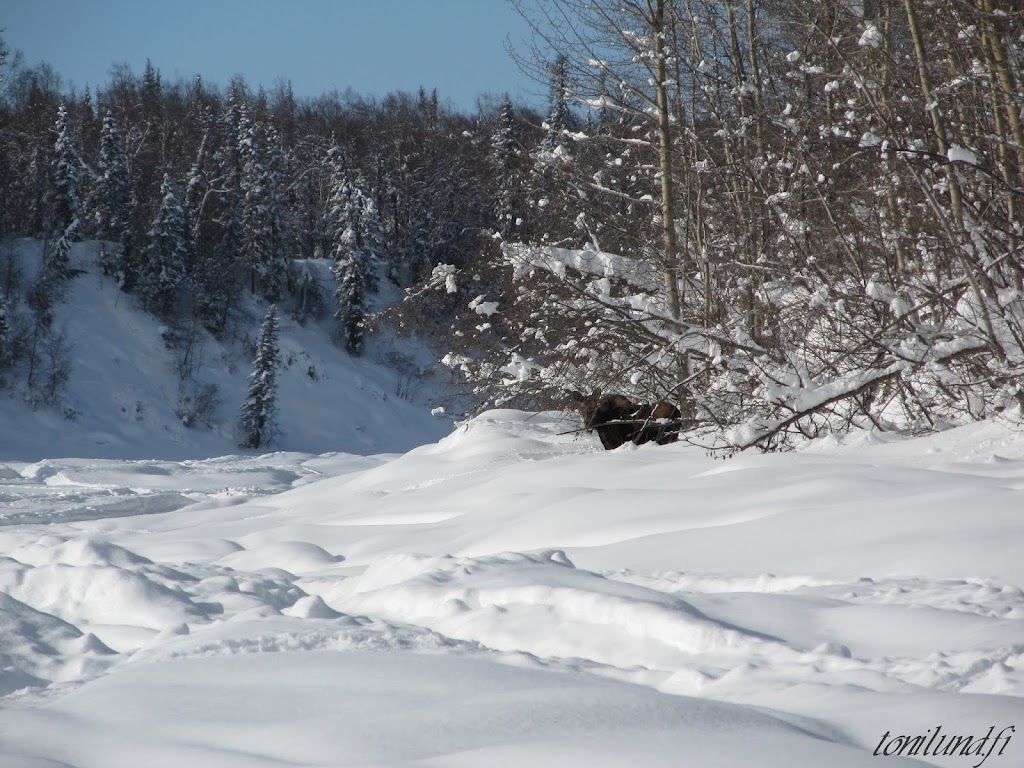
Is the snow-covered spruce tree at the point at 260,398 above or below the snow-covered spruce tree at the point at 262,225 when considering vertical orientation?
below

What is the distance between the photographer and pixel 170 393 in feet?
119

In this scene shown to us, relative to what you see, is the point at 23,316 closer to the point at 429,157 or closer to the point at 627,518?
the point at 429,157

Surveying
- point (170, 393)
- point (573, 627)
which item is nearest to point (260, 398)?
point (170, 393)

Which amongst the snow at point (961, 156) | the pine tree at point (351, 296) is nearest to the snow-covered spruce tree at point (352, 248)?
the pine tree at point (351, 296)

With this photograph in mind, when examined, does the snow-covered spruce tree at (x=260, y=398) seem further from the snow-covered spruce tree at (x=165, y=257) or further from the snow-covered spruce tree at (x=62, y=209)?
the snow-covered spruce tree at (x=62, y=209)

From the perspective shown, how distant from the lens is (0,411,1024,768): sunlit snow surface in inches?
87.0

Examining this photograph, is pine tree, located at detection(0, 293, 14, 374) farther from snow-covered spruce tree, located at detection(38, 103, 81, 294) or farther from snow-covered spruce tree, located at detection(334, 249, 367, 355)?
snow-covered spruce tree, located at detection(334, 249, 367, 355)

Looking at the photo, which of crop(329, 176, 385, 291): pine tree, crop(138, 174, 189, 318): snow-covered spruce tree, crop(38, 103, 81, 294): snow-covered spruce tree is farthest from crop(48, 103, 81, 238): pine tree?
crop(329, 176, 385, 291): pine tree

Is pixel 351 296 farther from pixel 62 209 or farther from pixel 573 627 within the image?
pixel 573 627

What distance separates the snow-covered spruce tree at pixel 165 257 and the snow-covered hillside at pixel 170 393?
1069mm

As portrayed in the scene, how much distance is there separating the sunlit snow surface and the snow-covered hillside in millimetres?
28557

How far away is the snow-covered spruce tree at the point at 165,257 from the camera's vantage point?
3766 centimetres

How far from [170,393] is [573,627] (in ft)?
119

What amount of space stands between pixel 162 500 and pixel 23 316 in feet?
94.4
